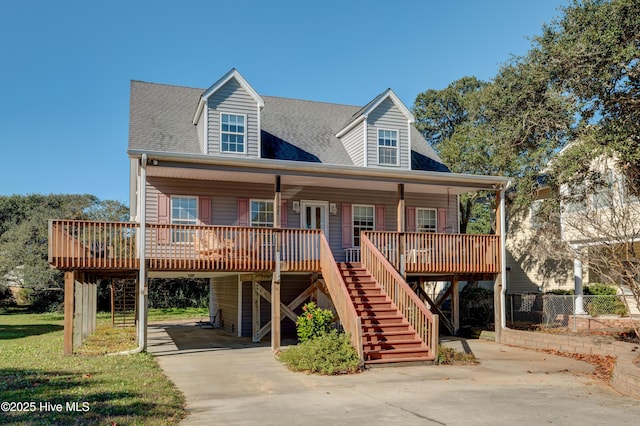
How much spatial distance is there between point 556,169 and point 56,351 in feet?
49.6

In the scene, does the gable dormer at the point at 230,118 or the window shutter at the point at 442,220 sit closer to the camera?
the gable dormer at the point at 230,118

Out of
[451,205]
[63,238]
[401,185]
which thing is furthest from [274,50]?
[63,238]

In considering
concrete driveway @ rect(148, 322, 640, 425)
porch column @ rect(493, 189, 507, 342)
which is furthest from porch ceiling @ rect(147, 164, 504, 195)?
concrete driveway @ rect(148, 322, 640, 425)

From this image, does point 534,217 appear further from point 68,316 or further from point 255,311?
point 68,316

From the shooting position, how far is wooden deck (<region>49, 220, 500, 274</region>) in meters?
13.6

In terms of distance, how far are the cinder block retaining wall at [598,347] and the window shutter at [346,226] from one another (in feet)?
19.2

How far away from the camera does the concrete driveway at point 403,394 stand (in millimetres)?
7629

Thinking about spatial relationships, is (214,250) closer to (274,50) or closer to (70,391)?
(70,391)

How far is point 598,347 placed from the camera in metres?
14.0

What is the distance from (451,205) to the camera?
21328mm

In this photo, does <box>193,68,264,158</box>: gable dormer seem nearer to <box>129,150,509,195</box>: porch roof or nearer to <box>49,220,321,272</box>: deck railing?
<box>129,150,509,195</box>: porch roof

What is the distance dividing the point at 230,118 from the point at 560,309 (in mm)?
13073

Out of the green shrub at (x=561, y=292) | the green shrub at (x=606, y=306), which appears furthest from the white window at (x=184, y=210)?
the green shrub at (x=561, y=292)

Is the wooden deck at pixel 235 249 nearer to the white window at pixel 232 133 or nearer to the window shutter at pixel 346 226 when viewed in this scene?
the window shutter at pixel 346 226
